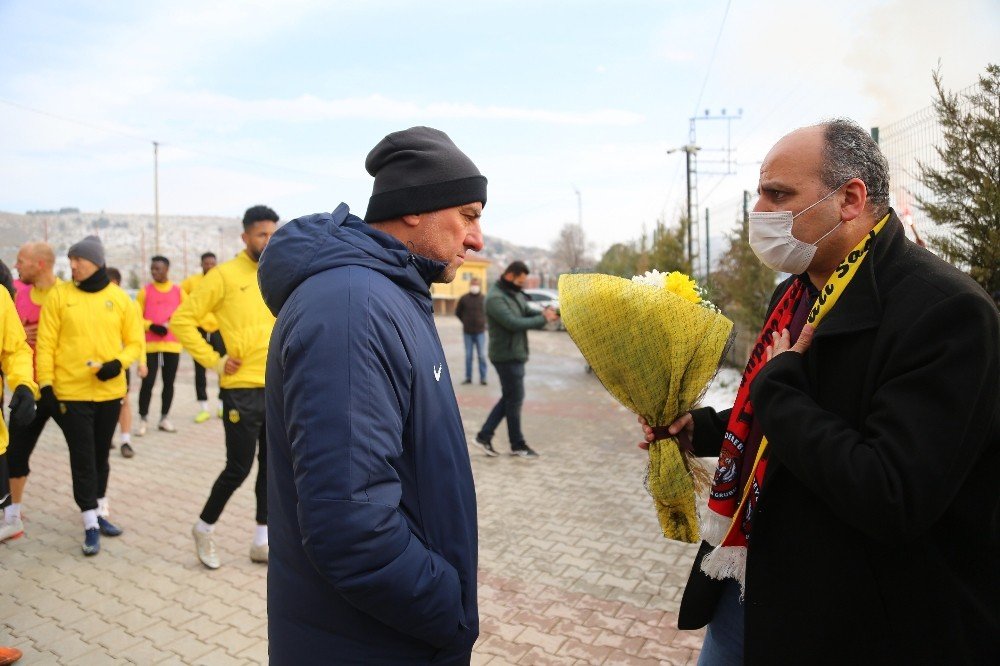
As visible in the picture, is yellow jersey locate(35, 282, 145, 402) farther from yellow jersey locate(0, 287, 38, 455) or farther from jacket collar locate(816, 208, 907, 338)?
jacket collar locate(816, 208, 907, 338)

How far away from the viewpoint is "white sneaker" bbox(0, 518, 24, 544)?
5.25 m

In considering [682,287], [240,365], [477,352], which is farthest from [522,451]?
[682,287]

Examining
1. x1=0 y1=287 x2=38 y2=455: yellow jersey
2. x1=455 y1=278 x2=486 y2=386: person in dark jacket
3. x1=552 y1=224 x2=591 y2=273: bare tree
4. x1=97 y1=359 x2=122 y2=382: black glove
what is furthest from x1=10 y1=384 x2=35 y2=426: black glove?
x1=552 y1=224 x2=591 y2=273: bare tree

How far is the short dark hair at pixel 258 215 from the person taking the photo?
4.70 meters

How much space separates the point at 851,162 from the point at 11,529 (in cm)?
597

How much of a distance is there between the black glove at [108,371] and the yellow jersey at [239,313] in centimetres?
70

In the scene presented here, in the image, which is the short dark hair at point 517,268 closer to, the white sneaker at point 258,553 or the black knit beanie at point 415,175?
the white sneaker at point 258,553

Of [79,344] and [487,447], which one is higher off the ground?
[79,344]

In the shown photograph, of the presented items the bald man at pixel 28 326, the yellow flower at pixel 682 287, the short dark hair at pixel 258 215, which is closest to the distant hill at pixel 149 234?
the bald man at pixel 28 326

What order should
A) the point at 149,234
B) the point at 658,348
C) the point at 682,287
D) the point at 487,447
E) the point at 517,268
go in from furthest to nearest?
the point at 149,234 → the point at 487,447 → the point at 517,268 → the point at 682,287 → the point at 658,348

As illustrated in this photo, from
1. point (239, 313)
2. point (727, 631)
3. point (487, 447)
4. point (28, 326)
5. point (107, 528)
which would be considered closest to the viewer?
point (727, 631)

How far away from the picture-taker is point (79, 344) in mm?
5223

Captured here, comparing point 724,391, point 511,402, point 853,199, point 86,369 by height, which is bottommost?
point 724,391

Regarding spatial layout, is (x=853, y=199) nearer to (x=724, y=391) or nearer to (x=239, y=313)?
(x=239, y=313)
